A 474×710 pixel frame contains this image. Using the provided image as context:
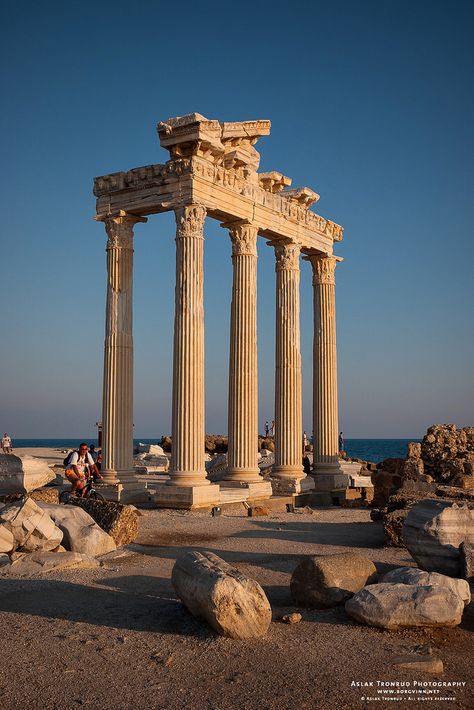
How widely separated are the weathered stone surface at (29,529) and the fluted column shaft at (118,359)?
8.26 metres

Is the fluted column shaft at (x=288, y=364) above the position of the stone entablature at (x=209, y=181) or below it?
below

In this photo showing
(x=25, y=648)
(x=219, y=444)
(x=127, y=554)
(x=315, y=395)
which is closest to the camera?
(x=25, y=648)

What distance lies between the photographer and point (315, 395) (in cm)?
2628

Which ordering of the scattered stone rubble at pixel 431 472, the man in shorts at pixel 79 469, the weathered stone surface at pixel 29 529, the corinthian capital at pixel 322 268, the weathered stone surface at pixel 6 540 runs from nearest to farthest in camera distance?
the weathered stone surface at pixel 6 540, the weathered stone surface at pixel 29 529, the scattered stone rubble at pixel 431 472, the man in shorts at pixel 79 469, the corinthian capital at pixel 322 268

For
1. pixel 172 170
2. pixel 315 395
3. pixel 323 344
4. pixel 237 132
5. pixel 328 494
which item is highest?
pixel 237 132

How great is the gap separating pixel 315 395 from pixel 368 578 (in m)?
16.7

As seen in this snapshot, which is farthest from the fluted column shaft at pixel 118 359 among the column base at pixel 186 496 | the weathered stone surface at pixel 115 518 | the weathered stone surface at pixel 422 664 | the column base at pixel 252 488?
the weathered stone surface at pixel 422 664

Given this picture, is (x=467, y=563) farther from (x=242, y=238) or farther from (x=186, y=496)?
(x=242, y=238)

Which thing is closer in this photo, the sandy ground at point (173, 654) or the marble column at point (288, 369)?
the sandy ground at point (173, 654)

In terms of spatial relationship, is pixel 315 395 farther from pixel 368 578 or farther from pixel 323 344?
pixel 368 578

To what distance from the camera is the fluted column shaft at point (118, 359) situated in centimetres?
2078

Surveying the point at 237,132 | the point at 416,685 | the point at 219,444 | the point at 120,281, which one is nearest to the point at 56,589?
the point at 416,685

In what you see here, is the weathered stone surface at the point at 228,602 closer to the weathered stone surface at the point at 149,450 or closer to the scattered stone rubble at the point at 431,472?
the scattered stone rubble at the point at 431,472

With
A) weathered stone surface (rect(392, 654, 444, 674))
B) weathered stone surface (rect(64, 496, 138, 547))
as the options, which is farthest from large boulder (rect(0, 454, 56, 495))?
weathered stone surface (rect(392, 654, 444, 674))
